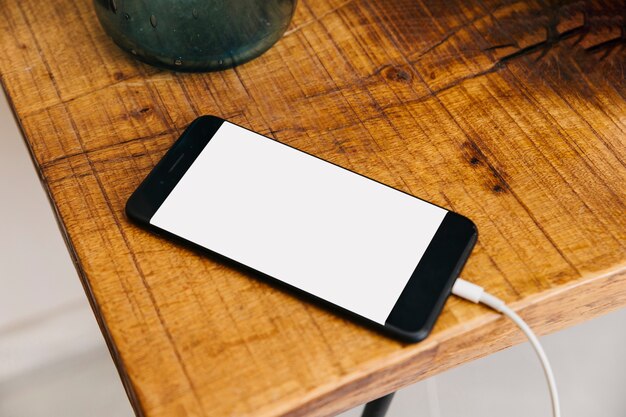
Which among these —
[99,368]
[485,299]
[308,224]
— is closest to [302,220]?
[308,224]

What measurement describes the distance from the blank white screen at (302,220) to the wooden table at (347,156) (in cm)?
2

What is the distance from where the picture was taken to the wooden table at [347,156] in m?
0.41

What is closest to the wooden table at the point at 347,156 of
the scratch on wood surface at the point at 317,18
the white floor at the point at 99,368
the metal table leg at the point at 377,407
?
the scratch on wood surface at the point at 317,18

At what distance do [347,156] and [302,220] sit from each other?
6 cm

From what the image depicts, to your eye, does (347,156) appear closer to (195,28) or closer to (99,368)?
(195,28)

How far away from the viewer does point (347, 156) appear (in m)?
0.49

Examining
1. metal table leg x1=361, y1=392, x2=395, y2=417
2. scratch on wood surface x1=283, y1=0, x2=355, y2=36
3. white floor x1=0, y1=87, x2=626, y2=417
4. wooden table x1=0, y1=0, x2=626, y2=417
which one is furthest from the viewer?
white floor x1=0, y1=87, x2=626, y2=417

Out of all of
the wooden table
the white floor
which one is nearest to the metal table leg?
the white floor

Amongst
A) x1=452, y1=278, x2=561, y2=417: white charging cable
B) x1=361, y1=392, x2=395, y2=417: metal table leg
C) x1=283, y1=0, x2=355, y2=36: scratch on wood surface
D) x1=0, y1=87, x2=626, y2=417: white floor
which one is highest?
x1=283, y1=0, x2=355, y2=36: scratch on wood surface

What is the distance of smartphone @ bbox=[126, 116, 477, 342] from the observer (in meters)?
0.42

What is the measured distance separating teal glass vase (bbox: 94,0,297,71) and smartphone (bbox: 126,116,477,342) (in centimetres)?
6

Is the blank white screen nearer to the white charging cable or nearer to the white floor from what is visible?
the white charging cable

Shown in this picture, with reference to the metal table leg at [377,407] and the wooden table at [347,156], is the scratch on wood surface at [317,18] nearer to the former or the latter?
the wooden table at [347,156]

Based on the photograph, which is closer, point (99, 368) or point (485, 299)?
point (485, 299)
